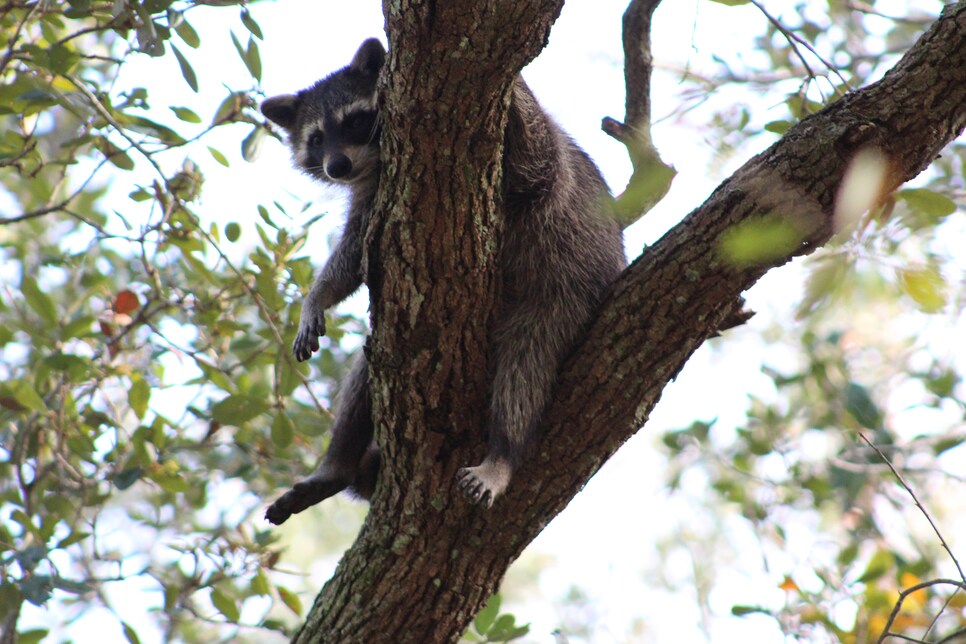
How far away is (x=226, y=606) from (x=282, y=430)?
2.96 feet

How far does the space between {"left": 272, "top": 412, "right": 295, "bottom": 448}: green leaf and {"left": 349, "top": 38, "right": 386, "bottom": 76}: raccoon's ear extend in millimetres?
1881

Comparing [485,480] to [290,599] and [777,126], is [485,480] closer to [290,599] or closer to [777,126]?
[290,599]

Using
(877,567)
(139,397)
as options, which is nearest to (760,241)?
(877,567)

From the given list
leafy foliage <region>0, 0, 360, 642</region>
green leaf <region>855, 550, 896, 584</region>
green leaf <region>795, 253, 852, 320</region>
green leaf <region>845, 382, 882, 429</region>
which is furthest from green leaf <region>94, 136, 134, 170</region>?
green leaf <region>855, 550, 896, 584</region>

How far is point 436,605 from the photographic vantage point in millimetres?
3559

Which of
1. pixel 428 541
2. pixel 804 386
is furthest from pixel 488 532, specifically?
pixel 804 386

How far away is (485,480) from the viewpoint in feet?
11.1

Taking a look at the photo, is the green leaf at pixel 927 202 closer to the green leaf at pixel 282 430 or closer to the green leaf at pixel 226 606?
the green leaf at pixel 282 430

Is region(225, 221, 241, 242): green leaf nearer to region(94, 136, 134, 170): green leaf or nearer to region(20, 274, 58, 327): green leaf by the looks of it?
region(94, 136, 134, 170): green leaf

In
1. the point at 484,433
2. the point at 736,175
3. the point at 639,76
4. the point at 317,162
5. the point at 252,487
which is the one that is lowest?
the point at 484,433

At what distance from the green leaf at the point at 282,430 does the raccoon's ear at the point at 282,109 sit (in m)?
1.97

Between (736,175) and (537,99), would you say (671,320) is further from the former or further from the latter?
(537,99)

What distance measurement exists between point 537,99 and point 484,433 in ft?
5.07

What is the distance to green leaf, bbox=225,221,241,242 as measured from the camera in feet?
15.6
